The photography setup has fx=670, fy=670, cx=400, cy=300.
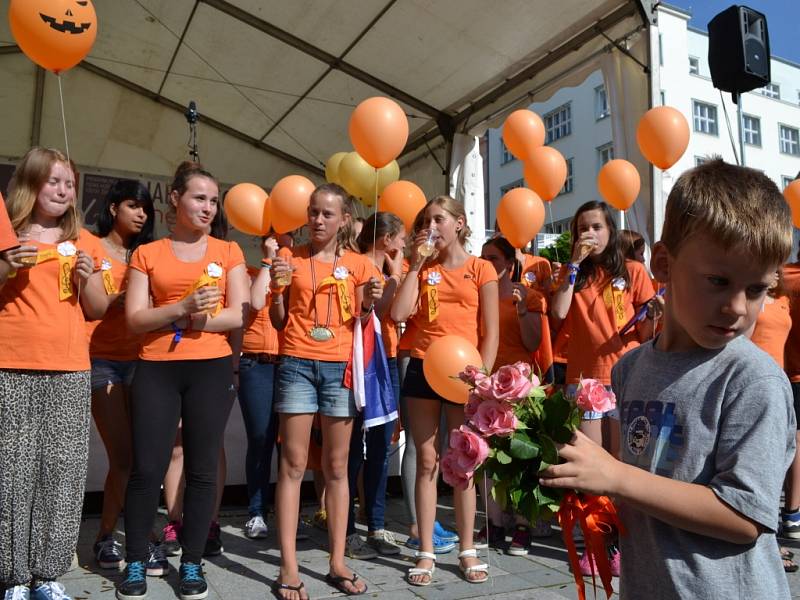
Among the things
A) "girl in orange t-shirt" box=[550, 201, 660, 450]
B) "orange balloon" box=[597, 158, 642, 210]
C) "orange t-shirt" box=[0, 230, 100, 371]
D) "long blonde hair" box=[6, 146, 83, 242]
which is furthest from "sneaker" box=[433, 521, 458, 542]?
"orange balloon" box=[597, 158, 642, 210]

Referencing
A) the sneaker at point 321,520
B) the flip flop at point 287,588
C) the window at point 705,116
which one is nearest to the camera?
the flip flop at point 287,588

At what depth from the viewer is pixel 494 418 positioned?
1.28 metres

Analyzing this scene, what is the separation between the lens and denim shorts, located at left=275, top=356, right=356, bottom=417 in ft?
10.2

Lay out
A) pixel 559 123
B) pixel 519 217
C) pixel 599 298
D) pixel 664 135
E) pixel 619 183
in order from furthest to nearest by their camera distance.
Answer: pixel 559 123
pixel 619 183
pixel 664 135
pixel 519 217
pixel 599 298

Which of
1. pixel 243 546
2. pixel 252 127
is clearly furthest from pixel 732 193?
pixel 252 127

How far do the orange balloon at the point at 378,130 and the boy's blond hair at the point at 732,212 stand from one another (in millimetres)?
3274

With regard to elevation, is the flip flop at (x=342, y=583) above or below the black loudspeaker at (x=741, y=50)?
below

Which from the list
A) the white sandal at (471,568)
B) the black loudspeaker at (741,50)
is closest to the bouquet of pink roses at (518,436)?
the white sandal at (471,568)

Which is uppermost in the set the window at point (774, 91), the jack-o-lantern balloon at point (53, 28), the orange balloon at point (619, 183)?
the window at point (774, 91)

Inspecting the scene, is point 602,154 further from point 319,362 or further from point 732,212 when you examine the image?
point 732,212

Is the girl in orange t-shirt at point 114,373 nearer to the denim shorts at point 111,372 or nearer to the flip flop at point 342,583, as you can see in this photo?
the denim shorts at point 111,372

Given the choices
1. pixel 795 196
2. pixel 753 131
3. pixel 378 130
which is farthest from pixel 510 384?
pixel 753 131

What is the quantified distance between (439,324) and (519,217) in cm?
161

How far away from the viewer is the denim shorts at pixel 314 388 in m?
3.10
